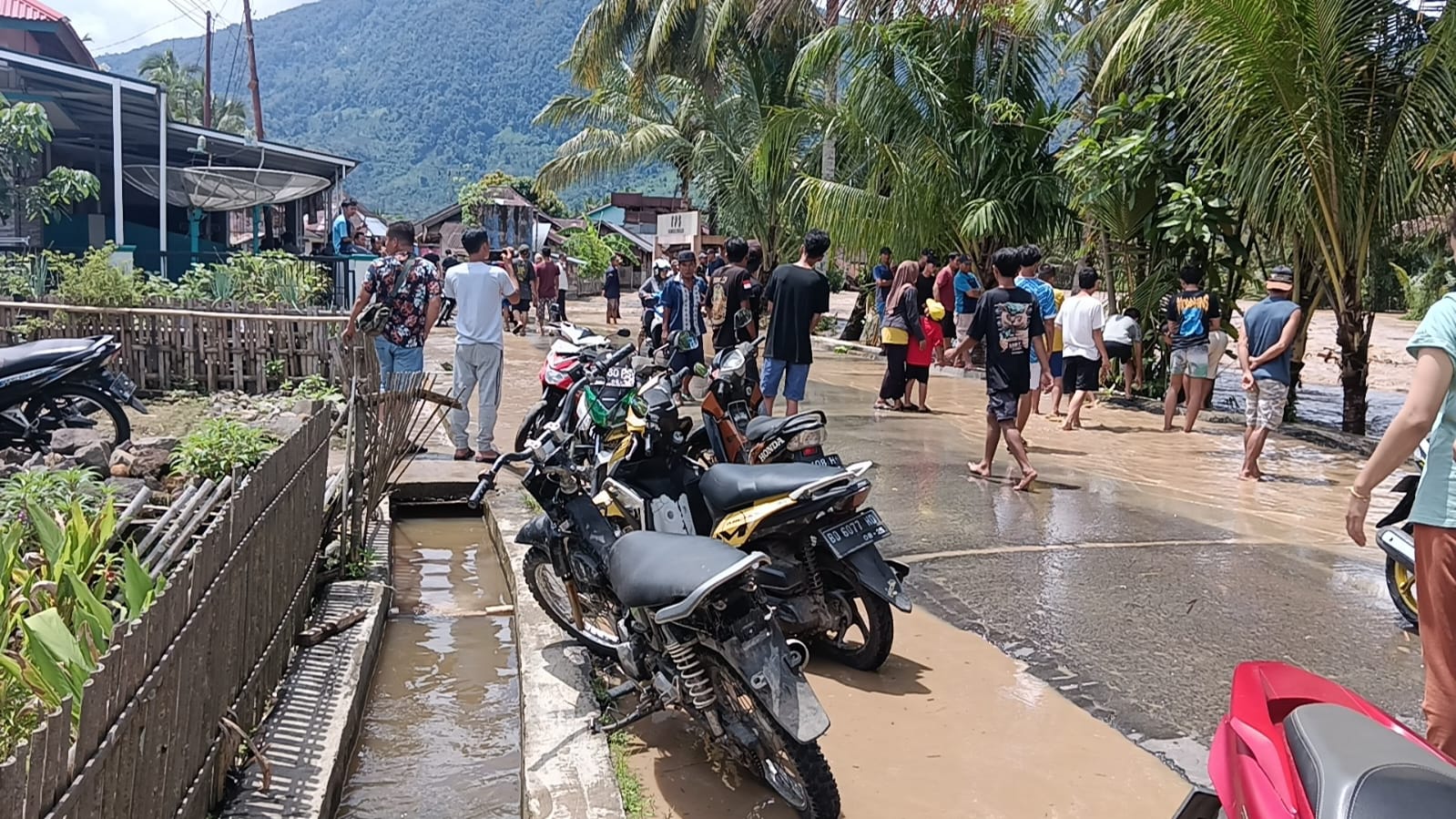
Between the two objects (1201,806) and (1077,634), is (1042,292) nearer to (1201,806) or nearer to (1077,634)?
(1077,634)

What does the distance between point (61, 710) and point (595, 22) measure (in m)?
28.4

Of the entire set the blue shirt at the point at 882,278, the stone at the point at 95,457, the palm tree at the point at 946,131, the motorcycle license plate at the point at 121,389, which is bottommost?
the stone at the point at 95,457

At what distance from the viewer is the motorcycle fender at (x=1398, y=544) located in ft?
16.7

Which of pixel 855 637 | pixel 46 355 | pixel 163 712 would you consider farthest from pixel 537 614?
pixel 46 355

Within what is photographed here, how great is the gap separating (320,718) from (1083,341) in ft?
28.3

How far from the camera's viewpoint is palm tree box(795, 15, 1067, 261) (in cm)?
1634

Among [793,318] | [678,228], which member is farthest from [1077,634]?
[678,228]

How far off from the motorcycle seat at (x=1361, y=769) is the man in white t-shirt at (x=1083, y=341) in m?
8.90

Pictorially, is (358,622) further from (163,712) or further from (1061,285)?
(1061,285)

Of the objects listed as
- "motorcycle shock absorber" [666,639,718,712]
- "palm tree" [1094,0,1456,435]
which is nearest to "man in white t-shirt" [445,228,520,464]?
"motorcycle shock absorber" [666,639,718,712]

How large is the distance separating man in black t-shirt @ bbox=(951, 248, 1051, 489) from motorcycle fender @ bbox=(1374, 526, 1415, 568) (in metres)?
2.74

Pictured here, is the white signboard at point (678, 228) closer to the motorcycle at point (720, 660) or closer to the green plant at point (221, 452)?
the green plant at point (221, 452)

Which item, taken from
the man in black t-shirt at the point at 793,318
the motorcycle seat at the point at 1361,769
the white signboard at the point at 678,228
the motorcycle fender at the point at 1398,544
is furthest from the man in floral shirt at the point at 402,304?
the white signboard at the point at 678,228

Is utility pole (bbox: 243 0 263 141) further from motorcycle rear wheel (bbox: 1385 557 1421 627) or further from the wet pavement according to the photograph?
motorcycle rear wheel (bbox: 1385 557 1421 627)
